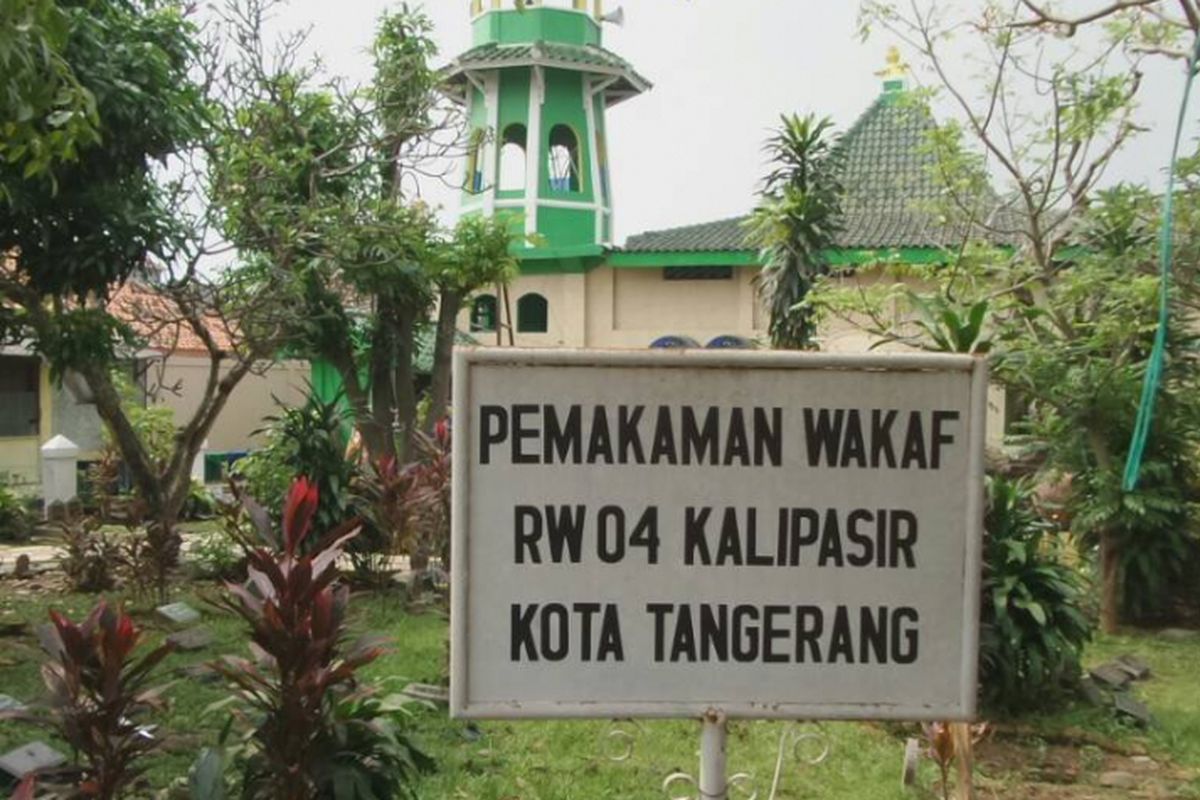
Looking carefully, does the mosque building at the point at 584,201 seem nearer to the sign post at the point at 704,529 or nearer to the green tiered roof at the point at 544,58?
the green tiered roof at the point at 544,58

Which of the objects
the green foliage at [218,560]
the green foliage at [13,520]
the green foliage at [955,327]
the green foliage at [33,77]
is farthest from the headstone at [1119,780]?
the green foliage at [13,520]

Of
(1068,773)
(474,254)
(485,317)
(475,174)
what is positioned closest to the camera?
(1068,773)

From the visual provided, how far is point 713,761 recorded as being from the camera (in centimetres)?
165

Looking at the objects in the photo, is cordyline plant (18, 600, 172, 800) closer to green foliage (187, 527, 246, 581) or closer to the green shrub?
green foliage (187, 527, 246, 581)

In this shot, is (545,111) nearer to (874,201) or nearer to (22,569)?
(874,201)

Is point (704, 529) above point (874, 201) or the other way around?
the other way around

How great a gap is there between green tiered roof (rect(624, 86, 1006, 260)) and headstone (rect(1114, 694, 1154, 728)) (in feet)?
26.5

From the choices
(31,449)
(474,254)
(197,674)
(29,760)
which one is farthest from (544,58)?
(29,760)

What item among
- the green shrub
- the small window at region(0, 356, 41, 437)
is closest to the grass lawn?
the green shrub

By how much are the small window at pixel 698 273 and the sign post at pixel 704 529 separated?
→ 51.7ft

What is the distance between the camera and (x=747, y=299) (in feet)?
56.3

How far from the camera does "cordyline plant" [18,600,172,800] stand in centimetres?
344

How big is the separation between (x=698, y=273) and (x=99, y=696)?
1454 cm

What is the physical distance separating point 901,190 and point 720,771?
1490cm
